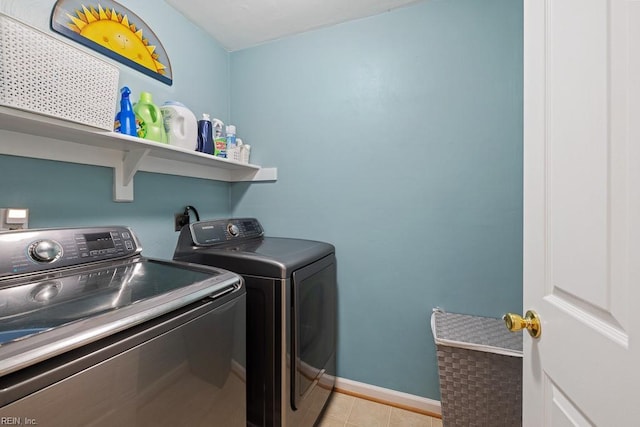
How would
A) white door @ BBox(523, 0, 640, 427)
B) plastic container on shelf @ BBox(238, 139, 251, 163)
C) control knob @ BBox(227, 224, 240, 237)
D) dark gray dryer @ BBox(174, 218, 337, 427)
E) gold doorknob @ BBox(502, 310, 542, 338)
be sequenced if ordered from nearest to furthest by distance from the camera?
white door @ BBox(523, 0, 640, 427), gold doorknob @ BBox(502, 310, 542, 338), dark gray dryer @ BBox(174, 218, 337, 427), control knob @ BBox(227, 224, 240, 237), plastic container on shelf @ BBox(238, 139, 251, 163)

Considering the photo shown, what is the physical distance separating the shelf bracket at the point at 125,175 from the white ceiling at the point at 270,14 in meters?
1.05

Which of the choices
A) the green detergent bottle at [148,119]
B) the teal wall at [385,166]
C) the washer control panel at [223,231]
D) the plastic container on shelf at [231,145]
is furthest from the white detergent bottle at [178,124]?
the washer control panel at [223,231]

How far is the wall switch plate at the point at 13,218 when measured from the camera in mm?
941

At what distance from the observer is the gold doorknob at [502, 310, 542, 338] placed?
70 centimetres

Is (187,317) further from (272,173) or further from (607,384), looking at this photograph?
(272,173)

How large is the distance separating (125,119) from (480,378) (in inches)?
81.0

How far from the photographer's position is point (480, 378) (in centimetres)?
123

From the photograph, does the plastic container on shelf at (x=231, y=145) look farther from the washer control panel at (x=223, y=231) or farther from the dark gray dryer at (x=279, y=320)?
the dark gray dryer at (x=279, y=320)

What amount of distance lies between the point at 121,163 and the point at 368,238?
1.47m

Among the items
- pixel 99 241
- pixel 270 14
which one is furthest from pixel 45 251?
pixel 270 14

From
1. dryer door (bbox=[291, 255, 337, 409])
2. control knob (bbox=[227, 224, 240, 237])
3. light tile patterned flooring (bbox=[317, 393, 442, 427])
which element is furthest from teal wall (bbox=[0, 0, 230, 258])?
light tile patterned flooring (bbox=[317, 393, 442, 427])

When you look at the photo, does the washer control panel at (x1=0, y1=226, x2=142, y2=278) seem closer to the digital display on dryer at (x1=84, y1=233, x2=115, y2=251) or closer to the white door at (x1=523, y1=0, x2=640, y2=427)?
the digital display on dryer at (x1=84, y1=233, x2=115, y2=251)

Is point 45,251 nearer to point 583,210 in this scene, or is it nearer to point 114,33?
point 114,33

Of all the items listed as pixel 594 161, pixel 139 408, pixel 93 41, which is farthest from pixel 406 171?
pixel 93 41
